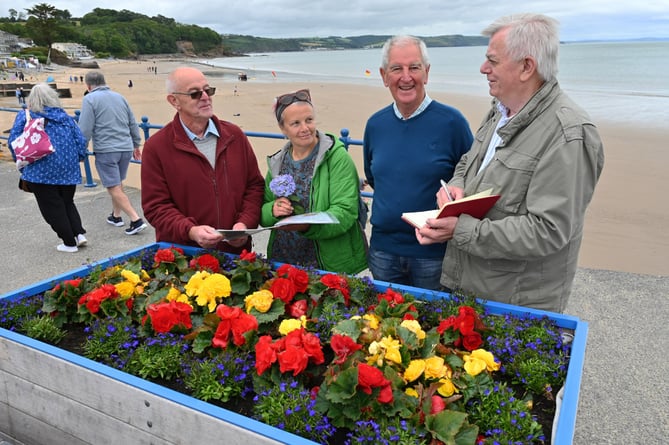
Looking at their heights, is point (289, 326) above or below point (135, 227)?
above

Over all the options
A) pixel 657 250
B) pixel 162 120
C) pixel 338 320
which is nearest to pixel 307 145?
pixel 338 320

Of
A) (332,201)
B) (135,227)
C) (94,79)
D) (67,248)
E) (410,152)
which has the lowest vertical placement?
(67,248)

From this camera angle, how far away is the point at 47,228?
6395 mm

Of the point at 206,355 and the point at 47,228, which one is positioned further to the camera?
the point at 47,228

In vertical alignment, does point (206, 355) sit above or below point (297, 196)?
below

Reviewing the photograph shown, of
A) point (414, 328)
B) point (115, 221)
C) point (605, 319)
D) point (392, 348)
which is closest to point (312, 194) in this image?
point (414, 328)

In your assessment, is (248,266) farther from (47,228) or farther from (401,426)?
(47,228)

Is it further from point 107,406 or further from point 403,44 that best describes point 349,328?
point 403,44

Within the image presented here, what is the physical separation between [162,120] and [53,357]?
17.5m

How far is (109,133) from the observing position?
6.23 metres

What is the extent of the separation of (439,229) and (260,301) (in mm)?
838

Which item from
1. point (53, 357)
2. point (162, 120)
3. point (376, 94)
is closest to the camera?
point (53, 357)

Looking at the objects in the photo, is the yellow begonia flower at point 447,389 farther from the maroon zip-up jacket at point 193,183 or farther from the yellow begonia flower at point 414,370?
the maroon zip-up jacket at point 193,183

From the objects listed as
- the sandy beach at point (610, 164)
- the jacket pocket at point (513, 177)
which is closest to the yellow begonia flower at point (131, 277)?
the jacket pocket at point (513, 177)
